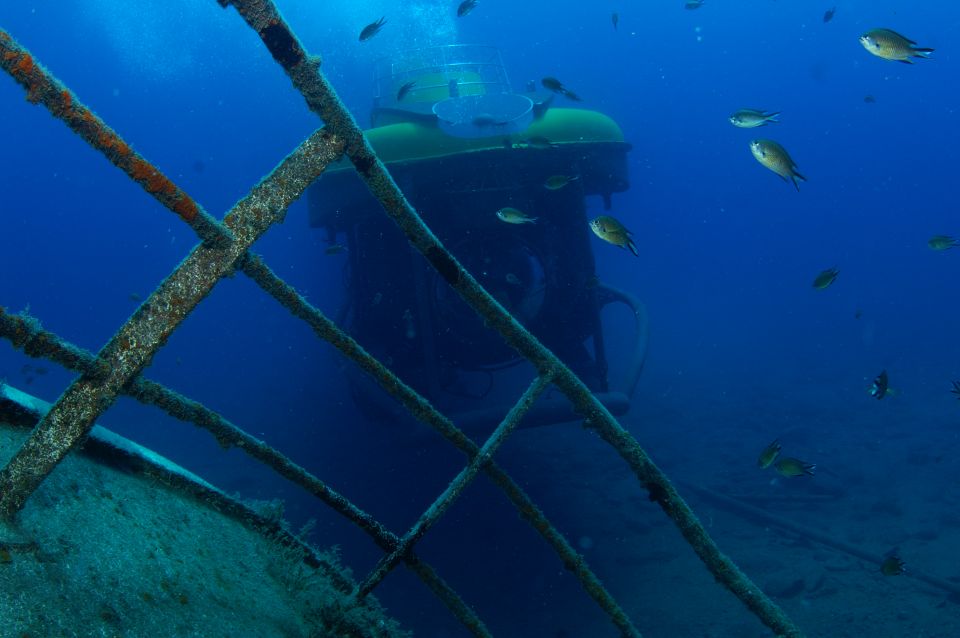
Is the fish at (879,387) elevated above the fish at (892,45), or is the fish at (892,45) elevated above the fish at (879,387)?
the fish at (892,45)

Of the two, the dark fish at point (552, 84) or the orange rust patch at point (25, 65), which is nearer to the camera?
the orange rust patch at point (25, 65)

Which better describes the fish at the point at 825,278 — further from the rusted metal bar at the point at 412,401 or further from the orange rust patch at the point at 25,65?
the orange rust patch at the point at 25,65

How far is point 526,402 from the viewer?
2.42 m

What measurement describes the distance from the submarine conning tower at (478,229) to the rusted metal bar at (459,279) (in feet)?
14.2

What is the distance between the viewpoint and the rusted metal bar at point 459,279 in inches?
63.3

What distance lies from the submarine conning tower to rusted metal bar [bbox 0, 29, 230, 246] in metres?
5.78

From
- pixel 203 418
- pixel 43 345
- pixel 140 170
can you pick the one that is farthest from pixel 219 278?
pixel 203 418

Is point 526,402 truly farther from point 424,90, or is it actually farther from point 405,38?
point 405,38

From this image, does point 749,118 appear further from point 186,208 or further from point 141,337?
point 141,337

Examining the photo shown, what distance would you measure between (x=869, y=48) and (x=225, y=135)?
79201 millimetres

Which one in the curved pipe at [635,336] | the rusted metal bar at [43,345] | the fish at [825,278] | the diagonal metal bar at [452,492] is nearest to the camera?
the rusted metal bar at [43,345]

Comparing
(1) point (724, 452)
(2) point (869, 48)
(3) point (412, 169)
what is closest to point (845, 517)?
(1) point (724, 452)

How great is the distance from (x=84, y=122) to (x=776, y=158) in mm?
4662

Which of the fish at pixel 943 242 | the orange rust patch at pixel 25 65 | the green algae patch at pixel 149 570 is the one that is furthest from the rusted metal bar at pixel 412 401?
the fish at pixel 943 242
